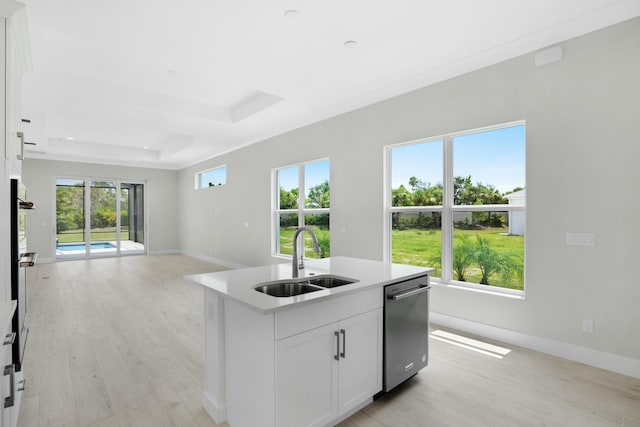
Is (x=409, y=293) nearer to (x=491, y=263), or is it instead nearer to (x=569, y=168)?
(x=491, y=263)

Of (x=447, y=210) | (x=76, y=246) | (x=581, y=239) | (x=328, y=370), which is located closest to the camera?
(x=328, y=370)

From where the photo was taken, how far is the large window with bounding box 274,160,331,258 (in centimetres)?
539

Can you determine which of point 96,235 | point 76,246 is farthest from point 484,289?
point 76,246

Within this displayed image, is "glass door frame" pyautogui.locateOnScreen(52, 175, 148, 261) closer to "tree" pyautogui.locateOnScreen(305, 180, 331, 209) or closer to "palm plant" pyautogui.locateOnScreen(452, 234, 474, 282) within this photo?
"tree" pyautogui.locateOnScreen(305, 180, 331, 209)

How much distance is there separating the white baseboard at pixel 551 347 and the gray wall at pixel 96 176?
8.96m

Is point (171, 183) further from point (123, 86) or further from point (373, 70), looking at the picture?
point (373, 70)

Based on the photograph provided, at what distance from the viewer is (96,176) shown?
9.18m

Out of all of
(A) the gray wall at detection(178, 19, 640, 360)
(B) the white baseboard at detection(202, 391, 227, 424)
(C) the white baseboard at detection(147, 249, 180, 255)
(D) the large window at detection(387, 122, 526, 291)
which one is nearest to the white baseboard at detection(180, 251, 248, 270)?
(C) the white baseboard at detection(147, 249, 180, 255)

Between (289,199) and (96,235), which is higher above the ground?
(289,199)

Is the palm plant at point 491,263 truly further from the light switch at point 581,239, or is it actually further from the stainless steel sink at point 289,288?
the stainless steel sink at point 289,288

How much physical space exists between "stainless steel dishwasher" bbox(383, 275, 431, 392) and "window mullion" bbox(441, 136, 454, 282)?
1.37m

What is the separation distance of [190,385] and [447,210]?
3043 mm

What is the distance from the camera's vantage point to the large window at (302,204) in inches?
212

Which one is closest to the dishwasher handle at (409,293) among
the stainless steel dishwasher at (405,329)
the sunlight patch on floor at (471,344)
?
the stainless steel dishwasher at (405,329)
